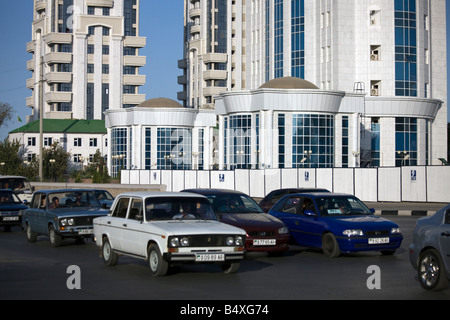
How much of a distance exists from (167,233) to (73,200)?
8480 mm

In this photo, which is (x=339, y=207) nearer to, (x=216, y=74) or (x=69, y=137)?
(x=69, y=137)

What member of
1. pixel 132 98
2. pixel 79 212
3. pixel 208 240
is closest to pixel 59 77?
pixel 132 98

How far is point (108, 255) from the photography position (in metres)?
14.8

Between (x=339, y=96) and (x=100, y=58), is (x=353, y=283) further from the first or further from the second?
(x=100, y=58)

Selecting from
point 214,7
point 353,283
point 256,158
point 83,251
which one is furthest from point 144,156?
point 353,283

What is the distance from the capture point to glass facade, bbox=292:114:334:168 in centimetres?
6900

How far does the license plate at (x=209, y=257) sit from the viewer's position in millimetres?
12633

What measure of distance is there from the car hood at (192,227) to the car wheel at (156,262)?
42 cm

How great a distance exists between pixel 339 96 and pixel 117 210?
56.8 meters

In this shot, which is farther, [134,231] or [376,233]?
[376,233]

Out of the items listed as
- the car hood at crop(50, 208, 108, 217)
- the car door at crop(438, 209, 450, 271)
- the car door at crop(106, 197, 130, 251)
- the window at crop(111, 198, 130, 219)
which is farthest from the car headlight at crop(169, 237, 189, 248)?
the car hood at crop(50, 208, 108, 217)

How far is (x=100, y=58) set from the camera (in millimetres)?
130875

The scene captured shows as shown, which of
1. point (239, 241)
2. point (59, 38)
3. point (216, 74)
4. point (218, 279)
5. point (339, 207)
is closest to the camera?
point (218, 279)

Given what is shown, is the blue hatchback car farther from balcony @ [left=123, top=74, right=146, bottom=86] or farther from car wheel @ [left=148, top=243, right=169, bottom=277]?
balcony @ [left=123, top=74, right=146, bottom=86]
